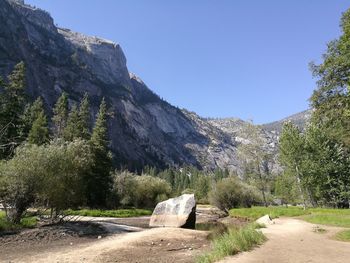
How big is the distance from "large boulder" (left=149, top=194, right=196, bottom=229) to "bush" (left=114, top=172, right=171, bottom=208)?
30389mm

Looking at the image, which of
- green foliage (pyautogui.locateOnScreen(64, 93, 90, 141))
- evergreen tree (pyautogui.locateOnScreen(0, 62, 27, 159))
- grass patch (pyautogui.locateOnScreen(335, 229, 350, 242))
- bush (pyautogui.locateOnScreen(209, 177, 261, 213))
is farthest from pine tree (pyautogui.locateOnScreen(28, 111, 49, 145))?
grass patch (pyautogui.locateOnScreen(335, 229, 350, 242))

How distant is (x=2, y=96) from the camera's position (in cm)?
5322

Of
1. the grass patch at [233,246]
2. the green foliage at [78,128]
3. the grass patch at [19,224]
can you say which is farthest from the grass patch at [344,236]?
the green foliage at [78,128]

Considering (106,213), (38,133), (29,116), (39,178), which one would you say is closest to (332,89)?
(39,178)

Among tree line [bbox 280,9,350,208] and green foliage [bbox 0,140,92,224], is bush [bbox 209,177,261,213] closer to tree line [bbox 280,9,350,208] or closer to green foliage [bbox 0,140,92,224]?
tree line [bbox 280,9,350,208]

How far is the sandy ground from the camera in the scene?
15.6 meters

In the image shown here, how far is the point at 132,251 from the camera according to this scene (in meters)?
18.0

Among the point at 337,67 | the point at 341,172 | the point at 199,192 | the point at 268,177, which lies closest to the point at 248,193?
the point at 268,177

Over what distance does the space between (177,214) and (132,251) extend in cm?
1452

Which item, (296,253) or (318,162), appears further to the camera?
(318,162)

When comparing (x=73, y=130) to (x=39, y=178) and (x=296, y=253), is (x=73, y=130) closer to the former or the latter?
(x=39, y=178)

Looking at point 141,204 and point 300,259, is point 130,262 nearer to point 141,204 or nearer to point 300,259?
point 300,259

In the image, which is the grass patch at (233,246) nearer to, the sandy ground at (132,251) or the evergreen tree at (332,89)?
the sandy ground at (132,251)

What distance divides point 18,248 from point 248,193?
51.5 meters
